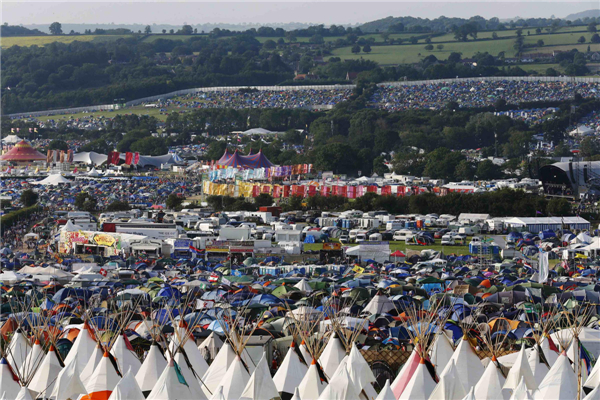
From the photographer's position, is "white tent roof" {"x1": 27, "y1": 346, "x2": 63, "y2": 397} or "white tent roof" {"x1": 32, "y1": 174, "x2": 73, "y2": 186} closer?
"white tent roof" {"x1": 27, "y1": 346, "x2": 63, "y2": 397}

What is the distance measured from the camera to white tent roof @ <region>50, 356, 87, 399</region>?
41.3ft

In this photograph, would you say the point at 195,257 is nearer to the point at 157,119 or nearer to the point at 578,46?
the point at 157,119

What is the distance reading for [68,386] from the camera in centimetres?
1263

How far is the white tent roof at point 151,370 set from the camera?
43.4 ft

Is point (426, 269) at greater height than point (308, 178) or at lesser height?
greater

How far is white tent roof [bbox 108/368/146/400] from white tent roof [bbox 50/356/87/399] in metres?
0.83

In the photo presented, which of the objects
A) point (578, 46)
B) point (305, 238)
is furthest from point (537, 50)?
point (305, 238)

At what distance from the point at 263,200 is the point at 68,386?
123 ft

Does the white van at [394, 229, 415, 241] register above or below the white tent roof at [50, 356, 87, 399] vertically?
below

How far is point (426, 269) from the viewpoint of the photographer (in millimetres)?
27719

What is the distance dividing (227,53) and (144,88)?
37.8m

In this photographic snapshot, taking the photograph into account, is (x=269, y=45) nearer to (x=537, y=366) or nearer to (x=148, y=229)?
(x=148, y=229)

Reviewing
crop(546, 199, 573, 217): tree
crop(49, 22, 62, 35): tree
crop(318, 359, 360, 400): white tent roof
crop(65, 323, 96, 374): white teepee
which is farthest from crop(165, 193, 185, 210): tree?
crop(49, 22, 62, 35): tree

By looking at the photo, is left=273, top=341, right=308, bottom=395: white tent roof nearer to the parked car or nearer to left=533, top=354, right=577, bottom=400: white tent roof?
left=533, top=354, right=577, bottom=400: white tent roof
